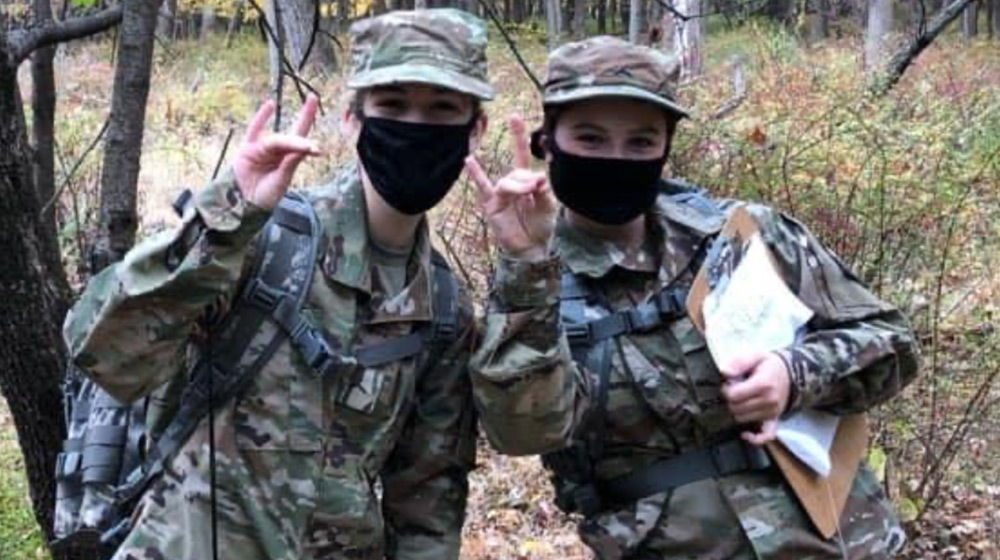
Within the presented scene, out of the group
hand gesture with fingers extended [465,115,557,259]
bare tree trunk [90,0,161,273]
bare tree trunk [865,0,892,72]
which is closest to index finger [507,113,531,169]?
hand gesture with fingers extended [465,115,557,259]

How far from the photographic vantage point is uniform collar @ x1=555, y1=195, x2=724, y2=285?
2.57 metres

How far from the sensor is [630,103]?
250cm

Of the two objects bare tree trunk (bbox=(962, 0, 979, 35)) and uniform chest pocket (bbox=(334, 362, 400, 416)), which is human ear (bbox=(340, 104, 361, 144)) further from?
bare tree trunk (bbox=(962, 0, 979, 35))

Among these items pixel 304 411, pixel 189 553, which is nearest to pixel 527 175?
pixel 304 411

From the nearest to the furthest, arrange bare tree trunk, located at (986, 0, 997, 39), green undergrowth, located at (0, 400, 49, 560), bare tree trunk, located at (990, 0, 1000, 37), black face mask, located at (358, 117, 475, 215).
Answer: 1. black face mask, located at (358, 117, 475, 215)
2. green undergrowth, located at (0, 400, 49, 560)
3. bare tree trunk, located at (986, 0, 997, 39)
4. bare tree trunk, located at (990, 0, 1000, 37)

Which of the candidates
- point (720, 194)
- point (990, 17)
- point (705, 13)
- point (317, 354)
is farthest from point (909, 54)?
point (990, 17)

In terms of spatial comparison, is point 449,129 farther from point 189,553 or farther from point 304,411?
point 189,553

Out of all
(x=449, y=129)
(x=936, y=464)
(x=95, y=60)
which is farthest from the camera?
(x=95, y=60)

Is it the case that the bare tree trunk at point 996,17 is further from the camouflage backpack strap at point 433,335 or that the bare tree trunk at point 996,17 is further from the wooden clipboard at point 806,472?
the camouflage backpack strap at point 433,335

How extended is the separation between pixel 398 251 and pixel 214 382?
46cm

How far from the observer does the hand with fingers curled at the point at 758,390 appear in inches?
94.5

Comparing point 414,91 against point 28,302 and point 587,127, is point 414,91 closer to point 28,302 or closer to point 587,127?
point 587,127

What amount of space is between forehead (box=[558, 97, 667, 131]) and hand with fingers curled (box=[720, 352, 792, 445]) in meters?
0.52

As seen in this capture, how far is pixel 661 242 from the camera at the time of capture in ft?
8.63
